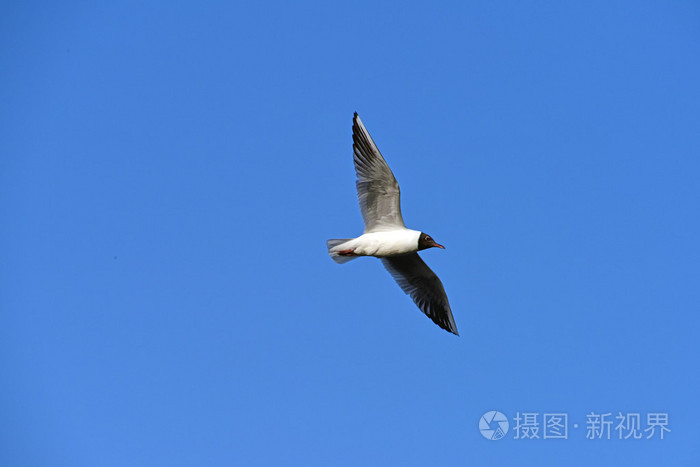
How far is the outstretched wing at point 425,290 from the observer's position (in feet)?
39.9

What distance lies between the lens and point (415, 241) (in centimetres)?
1094

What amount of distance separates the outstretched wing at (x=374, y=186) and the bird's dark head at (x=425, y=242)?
322 millimetres

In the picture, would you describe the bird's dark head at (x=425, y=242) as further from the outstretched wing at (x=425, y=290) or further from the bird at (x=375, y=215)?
the outstretched wing at (x=425, y=290)

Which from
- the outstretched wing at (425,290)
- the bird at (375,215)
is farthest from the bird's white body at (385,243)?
the outstretched wing at (425,290)

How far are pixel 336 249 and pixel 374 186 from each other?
1008 millimetres

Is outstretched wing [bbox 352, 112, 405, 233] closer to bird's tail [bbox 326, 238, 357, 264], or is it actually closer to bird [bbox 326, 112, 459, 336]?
bird [bbox 326, 112, 459, 336]

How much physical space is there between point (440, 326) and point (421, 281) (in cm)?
74

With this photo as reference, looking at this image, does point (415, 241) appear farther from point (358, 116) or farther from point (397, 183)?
point (358, 116)

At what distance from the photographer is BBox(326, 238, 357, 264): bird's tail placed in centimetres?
1108

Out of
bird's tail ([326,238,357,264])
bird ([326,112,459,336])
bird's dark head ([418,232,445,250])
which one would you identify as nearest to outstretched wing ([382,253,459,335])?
bird ([326,112,459,336])

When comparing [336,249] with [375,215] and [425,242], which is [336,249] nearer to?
[375,215]

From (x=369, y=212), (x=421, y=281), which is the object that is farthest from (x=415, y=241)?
(x=421, y=281)

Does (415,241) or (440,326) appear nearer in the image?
(415,241)

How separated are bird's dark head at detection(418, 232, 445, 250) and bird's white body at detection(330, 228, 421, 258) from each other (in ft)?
0.26
